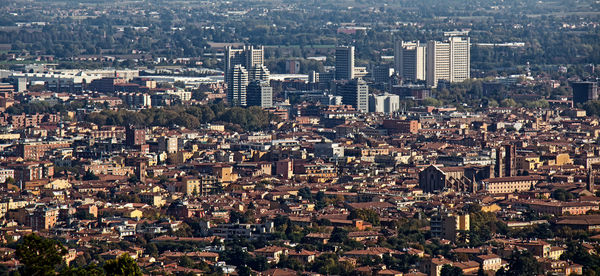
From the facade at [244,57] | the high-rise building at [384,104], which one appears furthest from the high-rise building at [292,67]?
the high-rise building at [384,104]

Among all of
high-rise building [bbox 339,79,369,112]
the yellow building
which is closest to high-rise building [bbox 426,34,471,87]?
high-rise building [bbox 339,79,369,112]

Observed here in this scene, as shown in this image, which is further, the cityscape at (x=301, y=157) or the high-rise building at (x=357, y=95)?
the high-rise building at (x=357, y=95)

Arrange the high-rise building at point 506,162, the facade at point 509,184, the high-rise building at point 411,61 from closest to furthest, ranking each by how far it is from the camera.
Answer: the facade at point 509,184 < the high-rise building at point 506,162 < the high-rise building at point 411,61

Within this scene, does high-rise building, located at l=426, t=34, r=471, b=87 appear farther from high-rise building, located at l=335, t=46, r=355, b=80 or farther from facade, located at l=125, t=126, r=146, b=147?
facade, located at l=125, t=126, r=146, b=147

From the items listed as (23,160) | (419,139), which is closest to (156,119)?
(419,139)

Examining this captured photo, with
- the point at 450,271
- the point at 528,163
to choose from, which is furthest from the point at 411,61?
the point at 450,271

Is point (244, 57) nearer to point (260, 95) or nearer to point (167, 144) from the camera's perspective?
point (260, 95)

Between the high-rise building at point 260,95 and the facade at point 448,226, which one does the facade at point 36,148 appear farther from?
the facade at point 448,226
